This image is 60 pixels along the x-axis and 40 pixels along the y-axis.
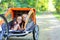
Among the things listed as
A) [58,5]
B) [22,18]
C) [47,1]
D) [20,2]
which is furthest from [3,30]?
[47,1]

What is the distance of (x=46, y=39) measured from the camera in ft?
30.3

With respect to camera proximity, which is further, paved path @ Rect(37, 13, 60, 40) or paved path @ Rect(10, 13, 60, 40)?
paved path @ Rect(37, 13, 60, 40)

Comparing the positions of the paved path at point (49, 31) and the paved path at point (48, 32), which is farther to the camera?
the paved path at point (49, 31)

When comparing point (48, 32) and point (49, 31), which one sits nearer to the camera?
point (48, 32)

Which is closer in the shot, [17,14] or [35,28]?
[35,28]

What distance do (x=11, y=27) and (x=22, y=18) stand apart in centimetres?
67

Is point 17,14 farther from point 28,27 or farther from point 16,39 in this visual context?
point 28,27

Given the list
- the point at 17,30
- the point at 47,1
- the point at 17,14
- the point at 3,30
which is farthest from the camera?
the point at 47,1

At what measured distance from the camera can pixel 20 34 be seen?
7715 millimetres

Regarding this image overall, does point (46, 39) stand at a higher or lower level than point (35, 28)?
lower

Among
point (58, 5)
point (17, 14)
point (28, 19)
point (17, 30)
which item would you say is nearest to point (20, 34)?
point (17, 30)

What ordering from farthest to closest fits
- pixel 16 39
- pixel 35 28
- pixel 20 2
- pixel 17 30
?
pixel 20 2
pixel 16 39
pixel 35 28
pixel 17 30

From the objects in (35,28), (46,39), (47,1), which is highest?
(35,28)

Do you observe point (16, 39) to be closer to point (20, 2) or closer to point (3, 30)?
point (3, 30)
